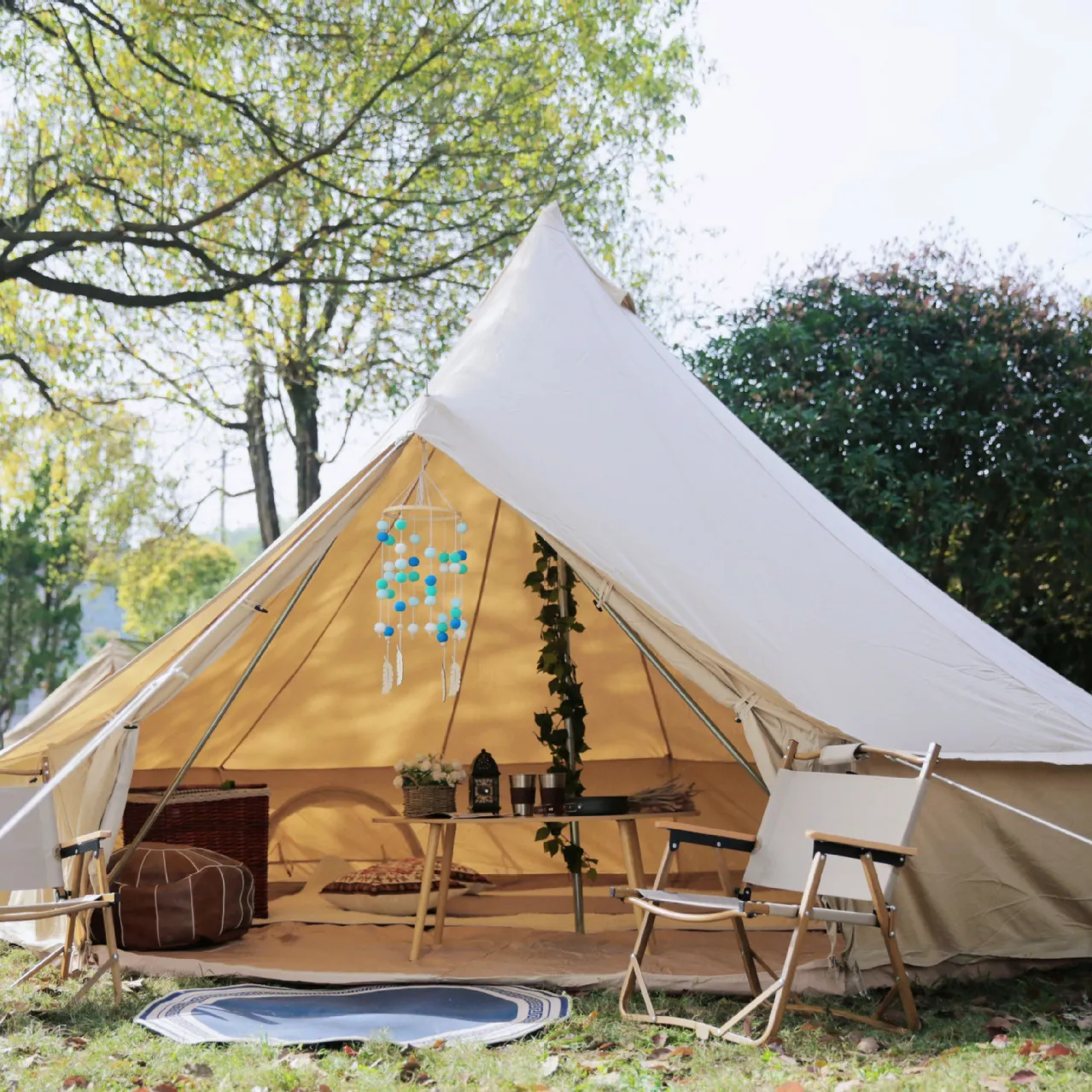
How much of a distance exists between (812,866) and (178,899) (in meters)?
2.32

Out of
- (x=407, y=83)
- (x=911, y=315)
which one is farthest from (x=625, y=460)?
(x=407, y=83)

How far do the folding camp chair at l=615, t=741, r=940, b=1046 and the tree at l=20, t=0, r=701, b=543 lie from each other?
5.21 m

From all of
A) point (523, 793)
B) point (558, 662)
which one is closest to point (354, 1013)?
point (523, 793)

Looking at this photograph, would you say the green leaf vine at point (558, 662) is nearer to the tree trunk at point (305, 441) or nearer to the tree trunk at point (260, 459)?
the tree trunk at point (305, 441)

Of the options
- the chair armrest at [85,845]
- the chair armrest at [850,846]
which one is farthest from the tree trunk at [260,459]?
the chair armrest at [850,846]

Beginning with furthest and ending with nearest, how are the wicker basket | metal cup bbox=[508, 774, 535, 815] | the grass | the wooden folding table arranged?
the wicker basket, metal cup bbox=[508, 774, 535, 815], the wooden folding table, the grass

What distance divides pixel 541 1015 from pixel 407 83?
722 cm

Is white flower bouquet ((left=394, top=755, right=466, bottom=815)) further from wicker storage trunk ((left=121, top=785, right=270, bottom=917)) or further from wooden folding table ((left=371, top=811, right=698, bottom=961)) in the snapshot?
wicker storage trunk ((left=121, top=785, right=270, bottom=917))

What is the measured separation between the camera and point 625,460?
4.32m

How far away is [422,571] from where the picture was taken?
633 centimetres

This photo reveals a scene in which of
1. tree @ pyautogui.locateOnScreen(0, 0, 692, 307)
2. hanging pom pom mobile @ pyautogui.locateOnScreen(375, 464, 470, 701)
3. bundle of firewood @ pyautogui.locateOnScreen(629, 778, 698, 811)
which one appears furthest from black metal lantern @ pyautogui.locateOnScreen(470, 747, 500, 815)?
tree @ pyautogui.locateOnScreen(0, 0, 692, 307)

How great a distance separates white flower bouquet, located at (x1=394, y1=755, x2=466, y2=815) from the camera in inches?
182

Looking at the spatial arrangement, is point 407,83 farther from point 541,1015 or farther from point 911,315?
point 541,1015

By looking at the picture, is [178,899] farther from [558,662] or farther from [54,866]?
[558,662]
